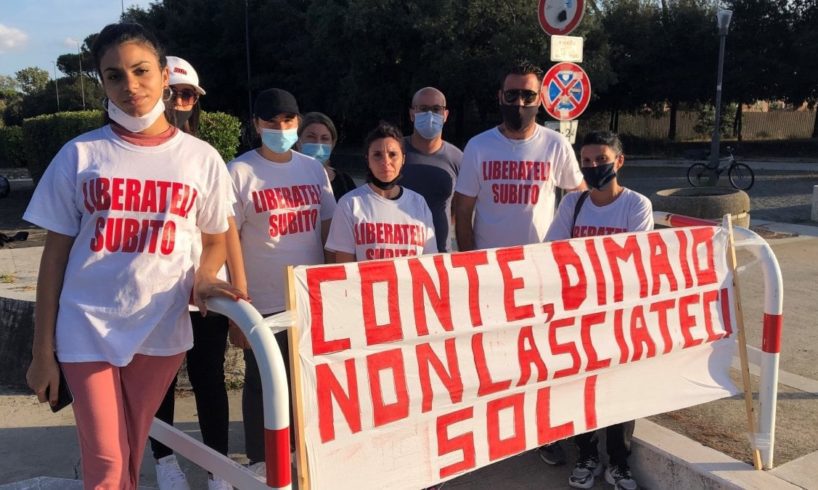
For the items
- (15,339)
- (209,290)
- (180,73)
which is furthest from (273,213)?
(15,339)

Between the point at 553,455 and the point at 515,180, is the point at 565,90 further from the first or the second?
the point at 553,455

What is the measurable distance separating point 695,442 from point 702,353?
0.47 meters

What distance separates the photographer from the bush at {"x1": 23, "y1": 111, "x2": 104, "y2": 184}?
13609 millimetres

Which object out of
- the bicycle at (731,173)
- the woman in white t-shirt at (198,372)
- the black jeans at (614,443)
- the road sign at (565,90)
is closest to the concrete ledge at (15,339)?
the woman in white t-shirt at (198,372)

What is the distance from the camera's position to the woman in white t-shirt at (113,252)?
6.90 feet

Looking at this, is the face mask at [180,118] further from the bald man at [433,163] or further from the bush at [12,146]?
the bush at [12,146]

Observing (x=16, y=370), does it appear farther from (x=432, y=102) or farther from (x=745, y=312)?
(x=745, y=312)

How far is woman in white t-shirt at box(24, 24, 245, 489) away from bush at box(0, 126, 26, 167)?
25.1m

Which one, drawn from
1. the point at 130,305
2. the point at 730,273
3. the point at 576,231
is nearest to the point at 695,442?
the point at 730,273

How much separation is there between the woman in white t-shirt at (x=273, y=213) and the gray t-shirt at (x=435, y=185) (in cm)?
67

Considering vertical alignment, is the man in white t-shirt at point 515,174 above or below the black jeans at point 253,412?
above

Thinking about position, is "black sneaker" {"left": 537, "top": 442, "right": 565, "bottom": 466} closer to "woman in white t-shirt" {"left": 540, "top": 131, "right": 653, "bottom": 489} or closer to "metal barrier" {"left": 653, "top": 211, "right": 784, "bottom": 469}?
"woman in white t-shirt" {"left": 540, "top": 131, "right": 653, "bottom": 489}

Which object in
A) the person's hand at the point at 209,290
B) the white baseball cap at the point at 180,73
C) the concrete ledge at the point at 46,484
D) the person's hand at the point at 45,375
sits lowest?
the concrete ledge at the point at 46,484

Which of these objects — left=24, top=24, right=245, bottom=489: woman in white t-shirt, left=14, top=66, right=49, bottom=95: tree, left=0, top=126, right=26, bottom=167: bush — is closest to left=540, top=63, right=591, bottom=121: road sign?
left=24, top=24, right=245, bottom=489: woman in white t-shirt
